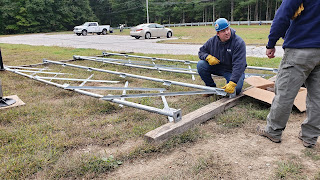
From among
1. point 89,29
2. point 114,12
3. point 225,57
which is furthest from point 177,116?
point 114,12

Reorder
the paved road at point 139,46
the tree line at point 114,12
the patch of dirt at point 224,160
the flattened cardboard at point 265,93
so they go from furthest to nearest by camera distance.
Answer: the tree line at point 114,12 < the paved road at point 139,46 < the flattened cardboard at point 265,93 < the patch of dirt at point 224,160

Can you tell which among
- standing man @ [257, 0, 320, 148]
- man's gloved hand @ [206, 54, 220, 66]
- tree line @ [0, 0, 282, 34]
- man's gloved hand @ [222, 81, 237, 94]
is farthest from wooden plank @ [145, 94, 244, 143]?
tree line @ [0, 0, 282, 34]

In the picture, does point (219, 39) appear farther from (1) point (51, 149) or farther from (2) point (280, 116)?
(1) point (51, 149)

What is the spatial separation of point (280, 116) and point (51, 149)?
238cm

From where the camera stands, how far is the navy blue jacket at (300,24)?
92.1 inches

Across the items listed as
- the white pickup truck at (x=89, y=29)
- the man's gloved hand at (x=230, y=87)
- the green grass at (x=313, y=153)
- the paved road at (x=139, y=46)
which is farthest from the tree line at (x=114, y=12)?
the green grass at (x=313, y=153)

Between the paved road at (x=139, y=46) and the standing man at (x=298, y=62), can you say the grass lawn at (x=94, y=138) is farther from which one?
the paved road at (x=139, y=46)

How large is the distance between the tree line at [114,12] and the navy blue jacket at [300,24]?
130 feet

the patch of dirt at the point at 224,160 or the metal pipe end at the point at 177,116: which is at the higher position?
the metal pipe end at the point at 177,116

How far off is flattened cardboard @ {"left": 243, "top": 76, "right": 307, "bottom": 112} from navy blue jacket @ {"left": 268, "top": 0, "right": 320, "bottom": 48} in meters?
1.31

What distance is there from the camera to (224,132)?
3000 millimetres

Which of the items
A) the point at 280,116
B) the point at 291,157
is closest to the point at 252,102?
the point at 280,116

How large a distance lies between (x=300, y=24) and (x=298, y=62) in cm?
36

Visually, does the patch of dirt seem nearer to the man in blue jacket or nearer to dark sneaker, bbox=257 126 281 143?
dark sneaker, bbox=257 126 281 143
